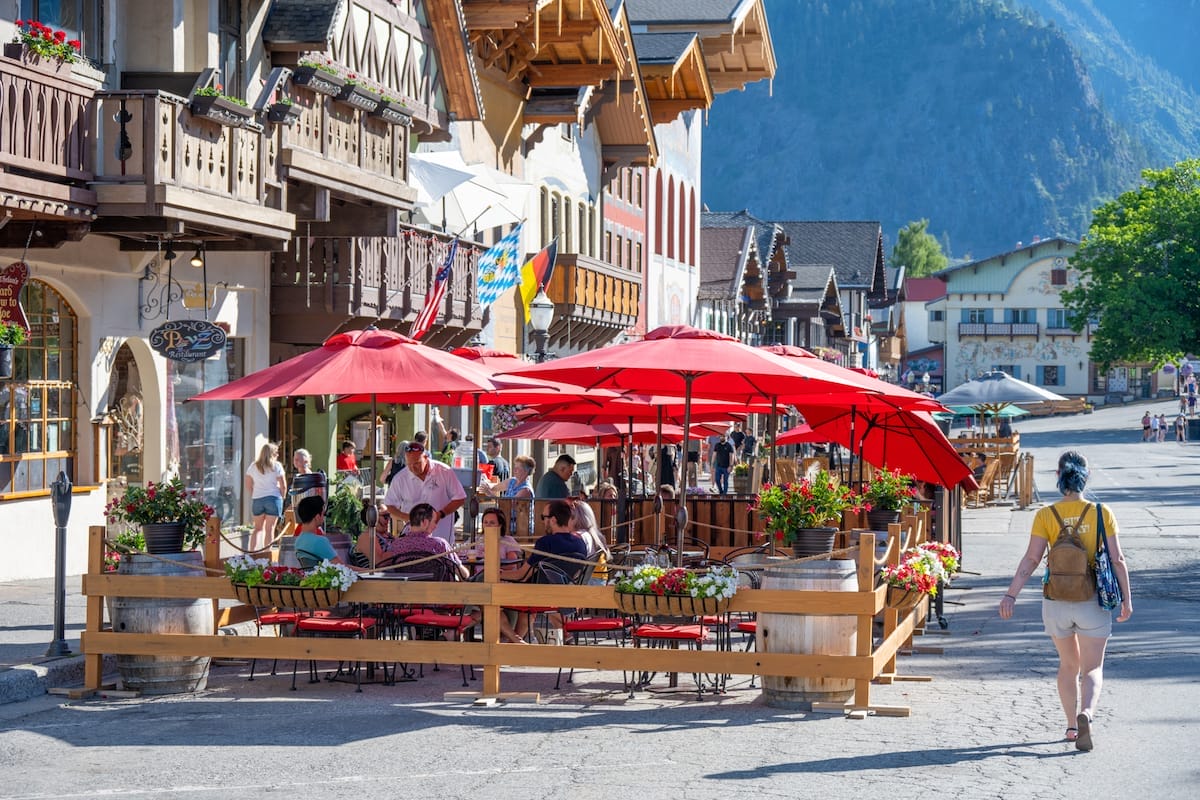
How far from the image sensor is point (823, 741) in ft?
33.9

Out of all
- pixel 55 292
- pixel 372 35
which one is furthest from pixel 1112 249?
pixel 55 292

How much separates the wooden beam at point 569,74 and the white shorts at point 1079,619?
26.8 metres

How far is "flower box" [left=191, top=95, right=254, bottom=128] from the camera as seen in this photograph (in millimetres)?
17609

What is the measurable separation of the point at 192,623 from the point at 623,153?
31930 millimetres

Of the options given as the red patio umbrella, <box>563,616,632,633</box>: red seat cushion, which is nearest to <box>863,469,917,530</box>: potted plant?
the red patio umbrella

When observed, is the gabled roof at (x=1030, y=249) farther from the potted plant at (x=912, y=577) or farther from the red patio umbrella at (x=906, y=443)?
the potted plant at (x=912, y=577)

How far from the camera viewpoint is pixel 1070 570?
400 inches

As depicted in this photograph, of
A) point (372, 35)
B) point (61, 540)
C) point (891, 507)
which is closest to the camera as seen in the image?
point (61, 540)

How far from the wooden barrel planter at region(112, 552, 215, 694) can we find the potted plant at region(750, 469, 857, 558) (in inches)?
155

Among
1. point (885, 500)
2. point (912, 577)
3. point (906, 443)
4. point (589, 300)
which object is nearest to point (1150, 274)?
point (589, 300)

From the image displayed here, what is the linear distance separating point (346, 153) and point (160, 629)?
11.7 metres

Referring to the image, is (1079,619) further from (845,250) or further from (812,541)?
(845,250)

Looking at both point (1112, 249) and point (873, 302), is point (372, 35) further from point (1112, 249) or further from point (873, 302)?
point (873, 302)

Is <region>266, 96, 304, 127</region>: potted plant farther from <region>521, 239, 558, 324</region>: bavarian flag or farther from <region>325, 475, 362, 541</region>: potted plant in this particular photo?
<region>521, 239, 558, 324</region>: bavarian flag
